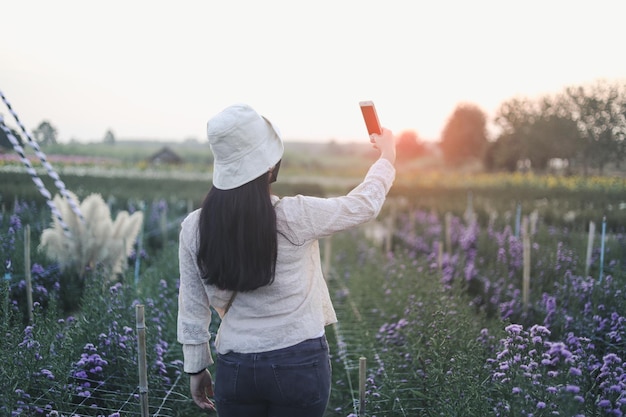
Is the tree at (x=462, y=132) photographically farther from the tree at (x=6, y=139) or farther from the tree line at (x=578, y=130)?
the tree at (x=6, y=139)

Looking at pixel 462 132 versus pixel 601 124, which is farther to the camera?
pixel 462 132

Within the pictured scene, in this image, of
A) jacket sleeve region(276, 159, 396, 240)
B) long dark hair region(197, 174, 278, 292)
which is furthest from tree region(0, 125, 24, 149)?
jacket sleeve region(276, 159, 396, 240)

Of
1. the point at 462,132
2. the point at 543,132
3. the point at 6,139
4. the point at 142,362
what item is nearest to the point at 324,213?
the point at 142,362

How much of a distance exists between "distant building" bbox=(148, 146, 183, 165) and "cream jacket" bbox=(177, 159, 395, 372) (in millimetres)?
29510

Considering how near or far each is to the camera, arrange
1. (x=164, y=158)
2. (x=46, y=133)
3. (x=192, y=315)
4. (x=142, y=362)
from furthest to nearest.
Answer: (x=164, y=158)
(x=46, y=133)
(x=142, y=362)
(x=192, y=315)

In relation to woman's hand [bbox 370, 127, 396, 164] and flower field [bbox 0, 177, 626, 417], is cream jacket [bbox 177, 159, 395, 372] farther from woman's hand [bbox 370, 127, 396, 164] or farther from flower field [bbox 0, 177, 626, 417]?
flower field [bbox 0, 177, 626, 417]

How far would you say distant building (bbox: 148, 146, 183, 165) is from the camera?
107ft

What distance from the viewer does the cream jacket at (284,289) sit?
2086 mm

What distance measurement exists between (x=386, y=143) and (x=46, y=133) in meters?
6.20

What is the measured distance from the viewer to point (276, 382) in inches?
80.4

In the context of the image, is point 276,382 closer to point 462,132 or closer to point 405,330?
point 405,330

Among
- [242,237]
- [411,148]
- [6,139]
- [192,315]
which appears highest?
[6,139]

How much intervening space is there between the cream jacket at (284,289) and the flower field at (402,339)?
0.65m

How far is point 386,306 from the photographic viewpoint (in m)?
6.18
